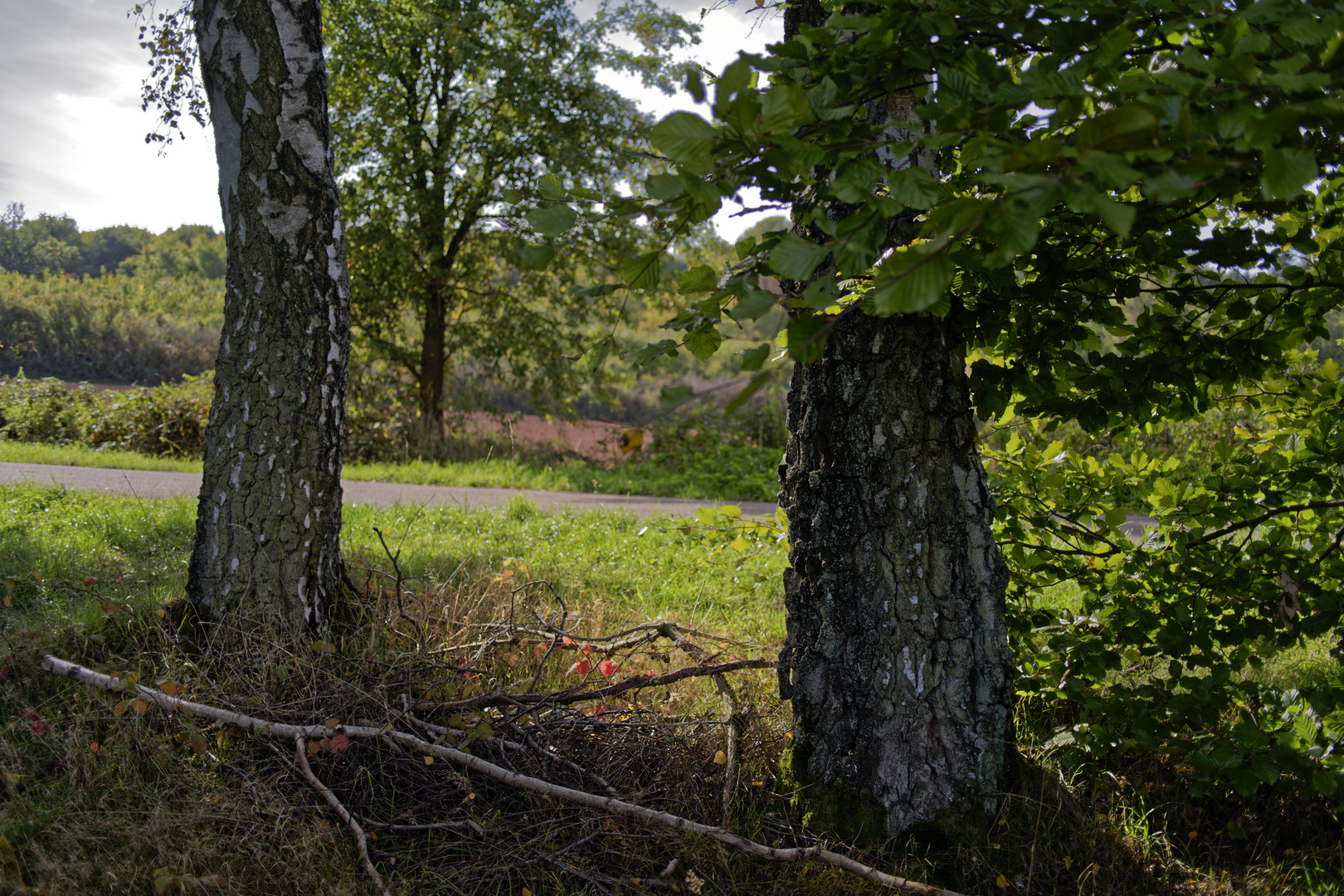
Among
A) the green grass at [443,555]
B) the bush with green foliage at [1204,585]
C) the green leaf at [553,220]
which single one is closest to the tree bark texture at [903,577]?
the bush with green foliage at [1204,585]

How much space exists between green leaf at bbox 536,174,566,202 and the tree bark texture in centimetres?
98

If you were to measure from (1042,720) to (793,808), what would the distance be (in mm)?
1090

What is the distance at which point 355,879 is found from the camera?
5.98 feet

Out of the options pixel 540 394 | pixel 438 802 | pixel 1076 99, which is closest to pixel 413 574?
pixel 438 802

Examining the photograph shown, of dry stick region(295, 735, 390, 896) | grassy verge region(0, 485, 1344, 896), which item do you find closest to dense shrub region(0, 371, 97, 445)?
grassy verge region(0, 485, 1344, 896)

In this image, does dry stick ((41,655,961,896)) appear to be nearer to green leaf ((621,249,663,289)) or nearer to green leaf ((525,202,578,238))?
green leaf ((621,249,663,289))

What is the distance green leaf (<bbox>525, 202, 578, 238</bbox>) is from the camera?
118 centimetres

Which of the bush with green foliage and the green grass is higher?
the bush with green foliage

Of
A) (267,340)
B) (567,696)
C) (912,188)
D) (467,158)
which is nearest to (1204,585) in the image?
(912,188)

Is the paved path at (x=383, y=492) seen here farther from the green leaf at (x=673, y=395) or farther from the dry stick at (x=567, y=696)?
the green leaf at (x=673, y=395)

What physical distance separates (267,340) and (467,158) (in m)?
10.1

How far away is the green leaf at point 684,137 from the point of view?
107cm

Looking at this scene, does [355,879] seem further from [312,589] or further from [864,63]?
[864,63]

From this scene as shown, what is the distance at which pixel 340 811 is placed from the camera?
198cm
